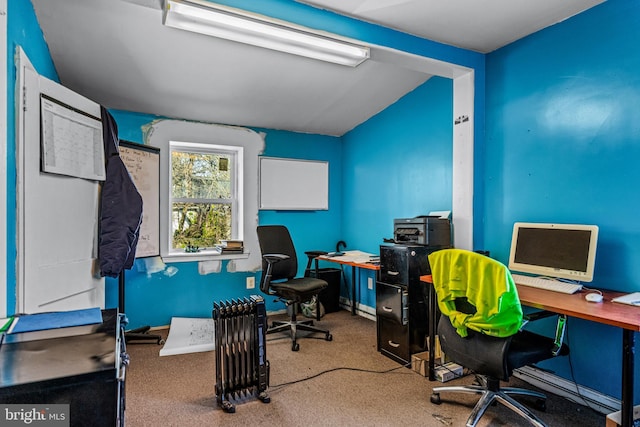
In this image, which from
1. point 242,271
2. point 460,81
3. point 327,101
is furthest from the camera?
point 242,271

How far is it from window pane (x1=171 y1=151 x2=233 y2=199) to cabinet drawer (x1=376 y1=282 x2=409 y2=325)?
86.4 inches

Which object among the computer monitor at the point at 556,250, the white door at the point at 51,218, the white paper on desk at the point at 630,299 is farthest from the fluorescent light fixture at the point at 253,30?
the white paper on desk at the point at 630,299

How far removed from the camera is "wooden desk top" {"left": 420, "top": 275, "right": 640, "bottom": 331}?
5.07 feet

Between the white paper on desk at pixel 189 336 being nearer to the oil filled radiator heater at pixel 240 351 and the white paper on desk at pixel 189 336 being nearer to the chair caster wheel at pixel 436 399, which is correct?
the oil filled radiator heater at pixel 240 351

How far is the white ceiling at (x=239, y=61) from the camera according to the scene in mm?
2314

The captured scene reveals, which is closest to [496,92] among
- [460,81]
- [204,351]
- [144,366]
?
[460,81]

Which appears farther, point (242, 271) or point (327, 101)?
point (242, 271)

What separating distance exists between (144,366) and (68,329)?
6.32 ft

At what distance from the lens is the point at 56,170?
1.95 metres

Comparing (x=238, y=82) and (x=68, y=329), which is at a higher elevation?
(x=238, y=82)

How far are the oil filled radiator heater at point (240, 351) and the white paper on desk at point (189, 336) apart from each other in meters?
0.67

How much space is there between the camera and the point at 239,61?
2.92m

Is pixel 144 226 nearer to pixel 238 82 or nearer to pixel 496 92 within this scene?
pixel 238 82

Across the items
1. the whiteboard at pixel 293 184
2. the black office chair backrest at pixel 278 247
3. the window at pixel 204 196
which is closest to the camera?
the black office chair backrest at pixel 278 247
